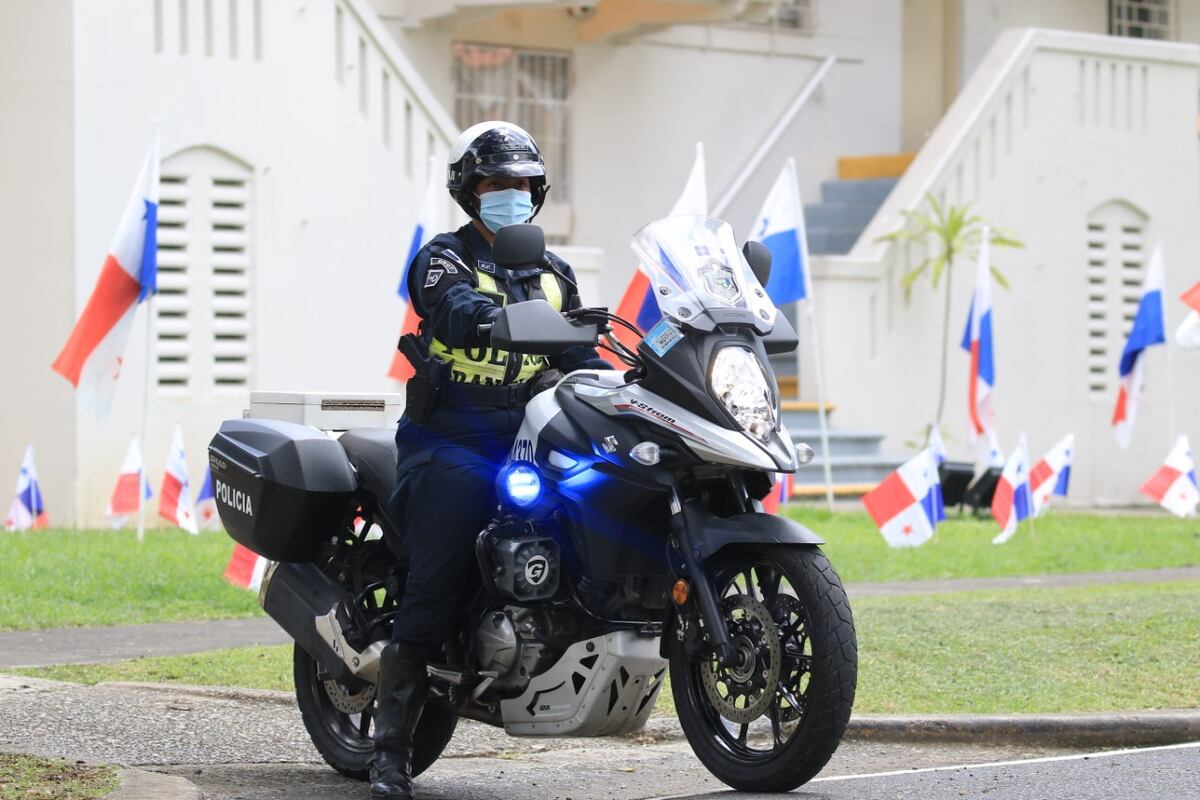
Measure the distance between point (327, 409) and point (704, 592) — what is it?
82.3 inches

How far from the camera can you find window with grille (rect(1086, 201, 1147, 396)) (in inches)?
902

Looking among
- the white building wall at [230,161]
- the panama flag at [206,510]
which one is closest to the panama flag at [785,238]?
the white building wall at [230,161]

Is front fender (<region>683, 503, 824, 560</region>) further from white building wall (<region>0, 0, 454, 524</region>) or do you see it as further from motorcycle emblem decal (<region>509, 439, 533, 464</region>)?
white building wall (<region>0, 0, 454, 524</region>)

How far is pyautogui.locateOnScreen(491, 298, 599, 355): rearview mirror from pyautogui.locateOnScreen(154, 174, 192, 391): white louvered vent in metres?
11.6

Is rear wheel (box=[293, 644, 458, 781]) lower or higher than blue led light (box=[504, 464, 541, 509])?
lower

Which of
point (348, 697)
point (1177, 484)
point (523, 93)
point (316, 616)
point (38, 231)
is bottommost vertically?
point (1177, 484)

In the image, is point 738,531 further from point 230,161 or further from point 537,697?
point 230,161

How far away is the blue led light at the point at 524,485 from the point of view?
245 inches

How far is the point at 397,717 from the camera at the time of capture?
6.41 m

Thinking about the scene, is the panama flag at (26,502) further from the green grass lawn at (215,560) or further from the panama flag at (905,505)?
the panama flag at (905,505)

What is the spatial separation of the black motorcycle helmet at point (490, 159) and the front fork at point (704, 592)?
119 cm

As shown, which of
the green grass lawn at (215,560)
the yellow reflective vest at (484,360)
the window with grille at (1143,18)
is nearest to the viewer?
the yellow reflective vest at (484,360)

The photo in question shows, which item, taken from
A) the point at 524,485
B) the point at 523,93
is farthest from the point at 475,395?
the point at 523,93

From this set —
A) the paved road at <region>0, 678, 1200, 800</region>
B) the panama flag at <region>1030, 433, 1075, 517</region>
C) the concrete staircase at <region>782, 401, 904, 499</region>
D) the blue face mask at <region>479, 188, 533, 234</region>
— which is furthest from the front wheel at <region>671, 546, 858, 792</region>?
the concrete staircase at <region>782, 401, 904, 499</region>
